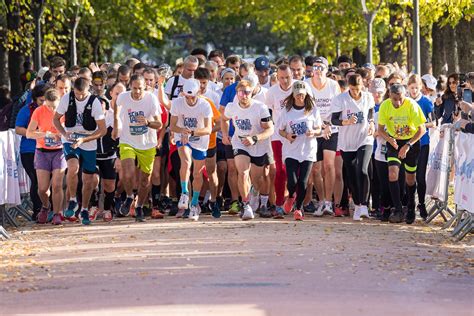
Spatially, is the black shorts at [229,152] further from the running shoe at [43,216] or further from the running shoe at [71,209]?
the running shoe at [43,216]

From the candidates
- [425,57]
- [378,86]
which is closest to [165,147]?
[378,86]

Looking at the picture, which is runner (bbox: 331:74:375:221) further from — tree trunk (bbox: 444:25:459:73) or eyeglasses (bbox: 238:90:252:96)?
tree trunk (bbox: 444:25:459:73)

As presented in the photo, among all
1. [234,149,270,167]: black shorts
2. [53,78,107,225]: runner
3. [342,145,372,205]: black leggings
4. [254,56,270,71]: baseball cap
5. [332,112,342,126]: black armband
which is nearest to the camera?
[53,78,107,225]: runner

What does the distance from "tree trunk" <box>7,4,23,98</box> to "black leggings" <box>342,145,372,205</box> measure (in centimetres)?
1749

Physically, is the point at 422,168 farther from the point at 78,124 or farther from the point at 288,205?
the point at 78,124

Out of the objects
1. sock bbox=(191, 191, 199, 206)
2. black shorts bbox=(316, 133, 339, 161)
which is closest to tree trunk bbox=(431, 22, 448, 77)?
black shorts bbox=(316, 133, 339, 161)

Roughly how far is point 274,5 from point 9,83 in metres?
13.7

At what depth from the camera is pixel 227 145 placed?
778 inches

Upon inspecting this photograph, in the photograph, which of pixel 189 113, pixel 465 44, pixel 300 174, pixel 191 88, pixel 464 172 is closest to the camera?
pixel 464 172

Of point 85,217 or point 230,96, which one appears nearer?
point 85,217

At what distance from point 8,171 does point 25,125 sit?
68 cm

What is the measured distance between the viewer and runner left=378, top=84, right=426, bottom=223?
18641 mm

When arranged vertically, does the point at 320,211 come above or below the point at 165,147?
below

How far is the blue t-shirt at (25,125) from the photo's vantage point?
63.8 ft
